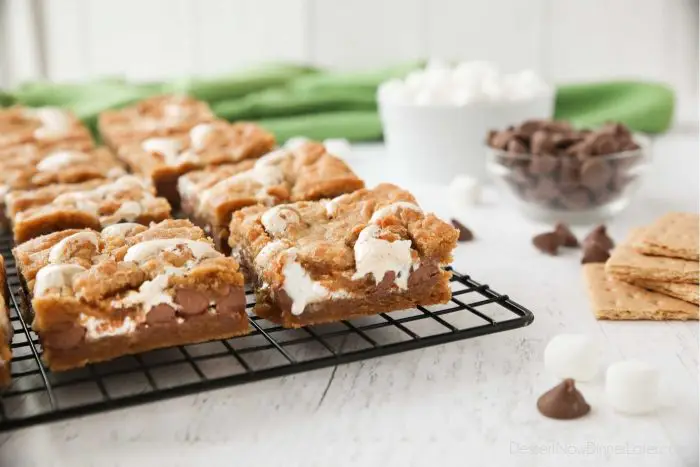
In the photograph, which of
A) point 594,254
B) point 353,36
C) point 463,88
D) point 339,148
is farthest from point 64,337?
point 353,36

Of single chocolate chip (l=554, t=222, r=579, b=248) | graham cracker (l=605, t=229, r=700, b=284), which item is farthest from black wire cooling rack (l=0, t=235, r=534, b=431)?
single chocolate chip (l=554, t=222, r=579, b=248)

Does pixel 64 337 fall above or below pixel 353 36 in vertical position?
below

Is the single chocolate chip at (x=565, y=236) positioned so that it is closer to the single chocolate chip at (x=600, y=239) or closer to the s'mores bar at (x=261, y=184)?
the single chocolate chip at (x=600, y=239)

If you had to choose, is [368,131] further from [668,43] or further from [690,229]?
[668,43]

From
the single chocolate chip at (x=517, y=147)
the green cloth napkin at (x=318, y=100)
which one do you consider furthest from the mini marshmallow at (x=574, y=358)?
the green cloth napkin at (x=318, y=100)

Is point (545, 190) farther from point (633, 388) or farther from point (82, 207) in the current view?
point (82, 207)

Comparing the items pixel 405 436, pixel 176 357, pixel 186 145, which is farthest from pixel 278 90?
pixel 405 436

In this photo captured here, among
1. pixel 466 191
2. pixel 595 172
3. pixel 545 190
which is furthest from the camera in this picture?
pixel 466 191

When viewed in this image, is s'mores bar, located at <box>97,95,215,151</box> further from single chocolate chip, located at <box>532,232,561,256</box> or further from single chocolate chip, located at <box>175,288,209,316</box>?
single chocolate chip, located at <box>175,288,209,316</box>
